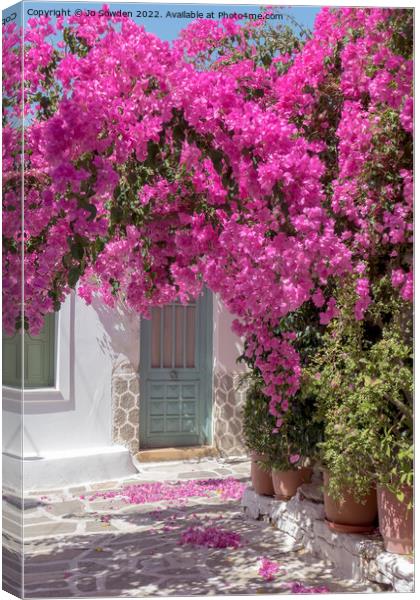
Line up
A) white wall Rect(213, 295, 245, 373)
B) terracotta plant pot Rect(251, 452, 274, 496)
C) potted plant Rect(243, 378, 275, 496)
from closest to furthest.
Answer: white wall Rect(213, 295, 245, 373) → potted plant Rect(243, 378, 275, 496) → terracotta plant pot Rect(251, 452, 274, 496)

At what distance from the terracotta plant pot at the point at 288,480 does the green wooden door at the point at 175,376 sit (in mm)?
893

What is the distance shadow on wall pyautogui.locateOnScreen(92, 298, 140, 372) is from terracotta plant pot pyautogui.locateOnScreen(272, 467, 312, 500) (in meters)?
1.57

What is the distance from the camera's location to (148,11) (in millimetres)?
4023

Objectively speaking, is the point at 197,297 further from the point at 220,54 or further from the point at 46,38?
the point at 46,38

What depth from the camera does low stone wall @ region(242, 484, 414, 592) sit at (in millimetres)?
4309

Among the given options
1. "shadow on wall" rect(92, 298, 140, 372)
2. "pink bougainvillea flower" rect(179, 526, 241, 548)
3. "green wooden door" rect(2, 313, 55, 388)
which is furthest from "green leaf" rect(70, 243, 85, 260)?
"pink bougainvillea flower" rect(179, 526, 241, 548)

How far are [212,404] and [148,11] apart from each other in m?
A: 2.56

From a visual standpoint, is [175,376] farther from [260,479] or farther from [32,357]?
[260,479]

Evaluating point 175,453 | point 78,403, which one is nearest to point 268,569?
point 175,453

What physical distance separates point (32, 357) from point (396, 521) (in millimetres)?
2347

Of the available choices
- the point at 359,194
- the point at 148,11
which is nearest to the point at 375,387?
the point at 359,194

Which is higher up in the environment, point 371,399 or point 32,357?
point 32,357

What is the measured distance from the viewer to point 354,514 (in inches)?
189

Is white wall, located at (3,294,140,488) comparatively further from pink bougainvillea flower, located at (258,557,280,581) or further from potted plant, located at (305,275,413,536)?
potted plant, located at (305,275,413,536)
